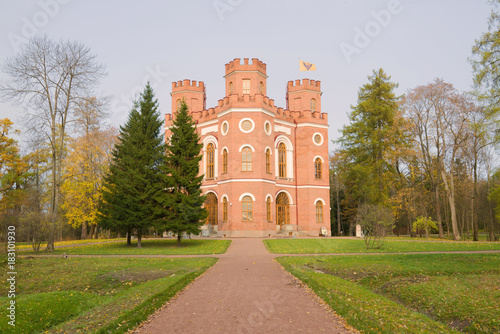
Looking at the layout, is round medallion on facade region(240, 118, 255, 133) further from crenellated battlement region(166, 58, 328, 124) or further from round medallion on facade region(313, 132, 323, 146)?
round medallion on facade region(313, 132, 323, 146)


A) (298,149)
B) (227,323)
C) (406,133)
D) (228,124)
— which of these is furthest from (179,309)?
(406,133)

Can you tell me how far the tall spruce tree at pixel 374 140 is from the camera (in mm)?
35531

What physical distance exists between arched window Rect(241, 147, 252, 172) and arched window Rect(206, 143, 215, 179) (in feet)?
12.5

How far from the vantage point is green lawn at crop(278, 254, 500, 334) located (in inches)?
257

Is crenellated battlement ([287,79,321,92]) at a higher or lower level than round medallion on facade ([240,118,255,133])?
higher

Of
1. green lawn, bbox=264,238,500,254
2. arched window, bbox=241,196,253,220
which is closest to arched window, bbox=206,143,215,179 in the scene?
arched window, bbox=241,196,253,220

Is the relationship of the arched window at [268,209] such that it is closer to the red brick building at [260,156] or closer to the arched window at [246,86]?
the red brick building at [260,156]

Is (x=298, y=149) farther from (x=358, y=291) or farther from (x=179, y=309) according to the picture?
(x=179, y=309)

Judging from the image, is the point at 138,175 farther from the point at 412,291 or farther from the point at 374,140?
the point at 374,140

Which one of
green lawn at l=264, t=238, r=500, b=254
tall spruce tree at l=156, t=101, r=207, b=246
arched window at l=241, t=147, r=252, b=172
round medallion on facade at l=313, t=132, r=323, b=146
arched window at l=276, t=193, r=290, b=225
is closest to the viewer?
green lawn at l=264, t=238, r=500, b=254

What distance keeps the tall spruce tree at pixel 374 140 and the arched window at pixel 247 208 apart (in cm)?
1292

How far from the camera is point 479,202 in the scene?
3881 cm

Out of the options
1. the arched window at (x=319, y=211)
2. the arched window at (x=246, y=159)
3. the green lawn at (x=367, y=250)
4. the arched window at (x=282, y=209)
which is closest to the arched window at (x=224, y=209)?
the arched window at (x=246, y=159)

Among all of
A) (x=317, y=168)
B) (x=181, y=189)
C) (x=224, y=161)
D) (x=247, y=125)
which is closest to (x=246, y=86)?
(x=247, y=125)
